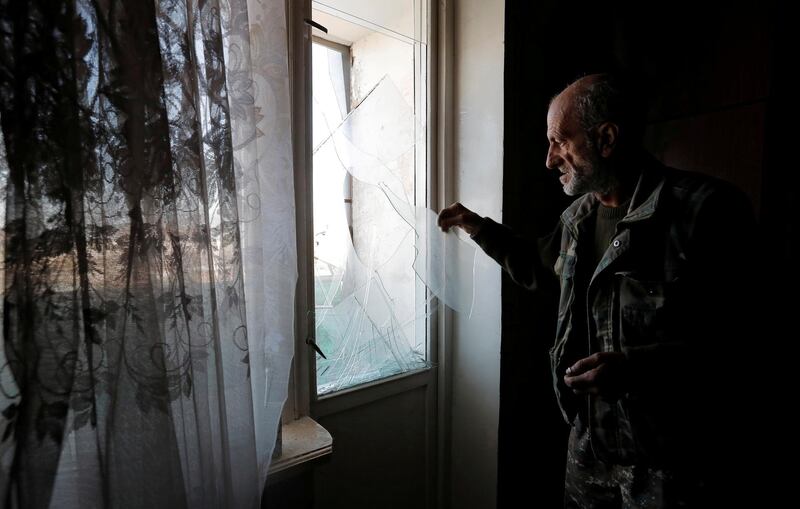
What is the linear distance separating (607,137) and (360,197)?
2.13 feet

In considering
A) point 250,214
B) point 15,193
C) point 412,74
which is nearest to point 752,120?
point 412,74

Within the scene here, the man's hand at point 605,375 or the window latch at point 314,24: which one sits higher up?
the window latch at point 314,24

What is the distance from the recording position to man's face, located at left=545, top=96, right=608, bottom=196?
97 centimetres

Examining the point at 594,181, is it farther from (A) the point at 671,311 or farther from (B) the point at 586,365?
(B) the point at 586,365

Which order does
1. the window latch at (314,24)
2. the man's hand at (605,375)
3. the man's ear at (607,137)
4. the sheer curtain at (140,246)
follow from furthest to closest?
the window latch at (314,24) < the man's ear at (607,137) < the man's hand at (605,375) < the sheer curtain at (140,246)

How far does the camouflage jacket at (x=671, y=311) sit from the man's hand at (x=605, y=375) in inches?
0.8

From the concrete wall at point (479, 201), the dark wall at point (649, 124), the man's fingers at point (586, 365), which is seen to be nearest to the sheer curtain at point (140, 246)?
the man's fingers at point (586, 365)

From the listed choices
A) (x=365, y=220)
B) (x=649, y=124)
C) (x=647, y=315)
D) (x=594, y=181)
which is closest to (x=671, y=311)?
(x=647, y=315)

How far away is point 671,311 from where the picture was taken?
2.77 ft

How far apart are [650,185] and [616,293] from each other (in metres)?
0.26

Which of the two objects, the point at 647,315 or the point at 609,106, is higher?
the point at 609,106

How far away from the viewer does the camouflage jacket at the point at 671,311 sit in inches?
32.8

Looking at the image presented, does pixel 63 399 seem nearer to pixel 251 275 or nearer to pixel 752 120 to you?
pixel 251 275

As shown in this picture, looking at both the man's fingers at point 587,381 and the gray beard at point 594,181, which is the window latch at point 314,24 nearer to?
the gray beard at point 594,181
